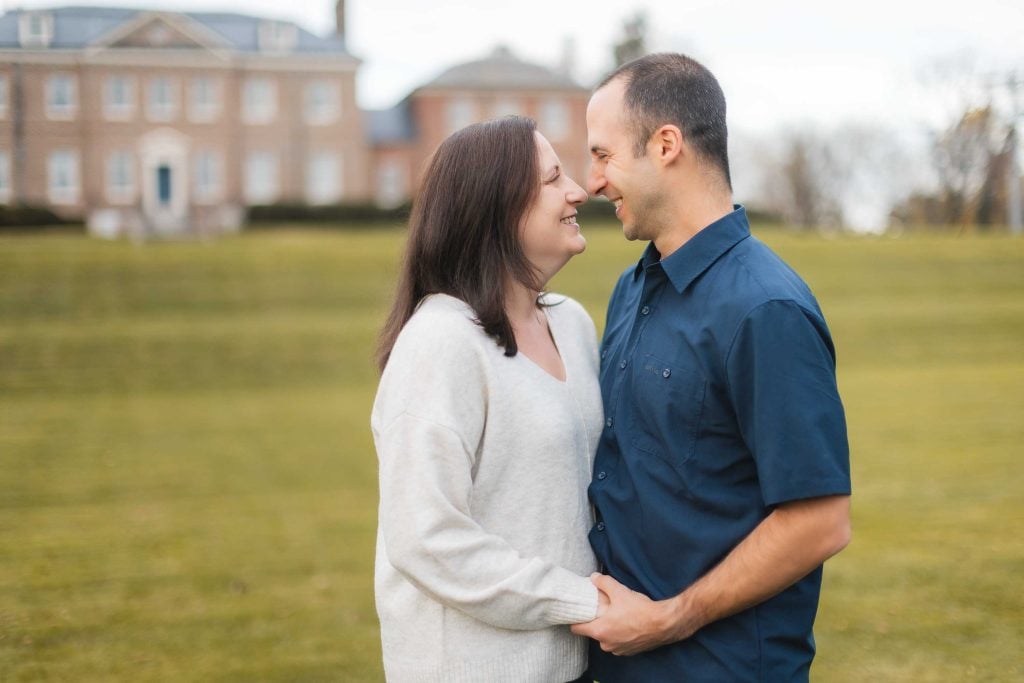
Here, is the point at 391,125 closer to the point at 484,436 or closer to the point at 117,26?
the point at 117,26

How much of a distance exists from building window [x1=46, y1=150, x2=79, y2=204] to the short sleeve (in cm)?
3863

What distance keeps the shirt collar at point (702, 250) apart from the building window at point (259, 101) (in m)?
43.0

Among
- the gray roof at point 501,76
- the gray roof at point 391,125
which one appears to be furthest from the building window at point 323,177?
the gray roof at point 501,76

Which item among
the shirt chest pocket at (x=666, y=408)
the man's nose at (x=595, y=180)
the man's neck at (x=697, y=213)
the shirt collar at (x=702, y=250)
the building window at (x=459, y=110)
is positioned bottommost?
the shirt chest pocket at (x=666, y=408)

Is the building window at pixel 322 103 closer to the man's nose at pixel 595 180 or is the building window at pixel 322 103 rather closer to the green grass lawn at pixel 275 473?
the green grass lawn at pixel 275 473

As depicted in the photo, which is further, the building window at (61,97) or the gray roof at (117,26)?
the building window at (61,97)

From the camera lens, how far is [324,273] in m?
23.8

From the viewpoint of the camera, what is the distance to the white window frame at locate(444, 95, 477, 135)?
1919 inches

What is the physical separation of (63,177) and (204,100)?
648 centimetres

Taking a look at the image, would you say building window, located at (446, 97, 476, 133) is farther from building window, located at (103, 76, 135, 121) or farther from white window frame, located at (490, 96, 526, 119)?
building window, located at (103, 76, 135, 121)

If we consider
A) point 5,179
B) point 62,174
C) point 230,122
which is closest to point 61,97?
point 5,179

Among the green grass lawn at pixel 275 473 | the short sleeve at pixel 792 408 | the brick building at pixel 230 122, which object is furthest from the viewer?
the brick building at pixel 230 122

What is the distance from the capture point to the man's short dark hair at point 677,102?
225 cm

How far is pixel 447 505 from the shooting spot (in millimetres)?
2074
